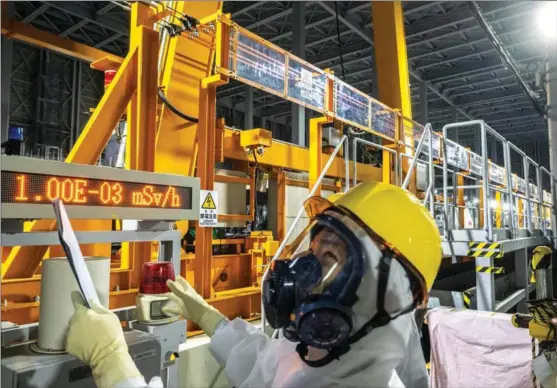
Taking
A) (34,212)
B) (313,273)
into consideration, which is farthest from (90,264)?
(313,273)

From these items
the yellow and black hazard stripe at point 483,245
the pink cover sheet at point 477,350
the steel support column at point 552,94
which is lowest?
the pink cover sheet at point 477,350

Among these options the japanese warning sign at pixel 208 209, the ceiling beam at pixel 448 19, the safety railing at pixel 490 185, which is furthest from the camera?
the ceiling beam at pixel 448 19

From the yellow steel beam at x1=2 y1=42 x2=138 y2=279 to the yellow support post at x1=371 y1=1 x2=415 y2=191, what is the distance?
523 centimetres

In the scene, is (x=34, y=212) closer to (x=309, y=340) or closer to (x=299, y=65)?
(x=309, y=340)

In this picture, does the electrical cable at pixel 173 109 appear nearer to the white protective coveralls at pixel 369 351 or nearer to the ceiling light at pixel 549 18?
the white protective coveralls at pixel 369 351

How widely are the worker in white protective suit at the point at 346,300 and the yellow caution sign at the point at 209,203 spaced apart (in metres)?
2.46

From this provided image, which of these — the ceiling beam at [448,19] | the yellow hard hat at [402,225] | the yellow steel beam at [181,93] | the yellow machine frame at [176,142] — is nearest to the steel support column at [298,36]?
the ceiling beam at [448,19]

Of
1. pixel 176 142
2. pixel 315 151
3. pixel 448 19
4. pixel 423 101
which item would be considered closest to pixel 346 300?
pixel 176 142

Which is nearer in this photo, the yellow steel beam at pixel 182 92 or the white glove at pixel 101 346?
the white glove at pixel 101 346

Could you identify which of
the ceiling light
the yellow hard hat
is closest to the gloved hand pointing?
the yellow hard hat

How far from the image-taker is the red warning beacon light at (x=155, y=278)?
1.91m

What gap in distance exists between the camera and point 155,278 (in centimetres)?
192

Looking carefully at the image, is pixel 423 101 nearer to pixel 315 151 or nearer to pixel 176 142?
pixel 315 151

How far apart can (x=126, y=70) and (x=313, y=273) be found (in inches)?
116
